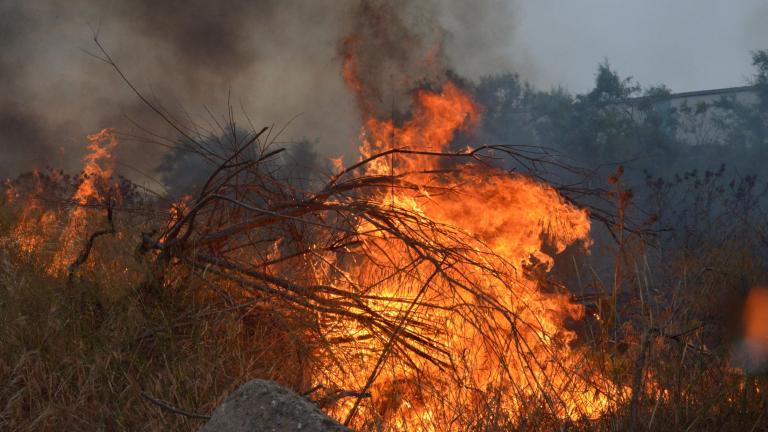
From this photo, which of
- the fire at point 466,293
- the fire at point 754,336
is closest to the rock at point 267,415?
the fire at point 466,293

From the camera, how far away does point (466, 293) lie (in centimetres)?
399

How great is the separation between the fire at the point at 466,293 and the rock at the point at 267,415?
944 millimetres

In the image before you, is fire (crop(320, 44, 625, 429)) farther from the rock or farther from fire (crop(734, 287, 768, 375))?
fire (crop(734, 287, 768, 375))

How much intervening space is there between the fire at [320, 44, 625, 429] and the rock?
3.10ft

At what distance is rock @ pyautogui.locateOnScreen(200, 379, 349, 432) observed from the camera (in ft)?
6.58

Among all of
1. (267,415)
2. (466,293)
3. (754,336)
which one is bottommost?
(267,415)

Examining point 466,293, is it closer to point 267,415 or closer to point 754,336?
point 267,415

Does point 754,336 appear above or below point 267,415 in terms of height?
above

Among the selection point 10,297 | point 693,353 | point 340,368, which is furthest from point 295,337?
point 693,353

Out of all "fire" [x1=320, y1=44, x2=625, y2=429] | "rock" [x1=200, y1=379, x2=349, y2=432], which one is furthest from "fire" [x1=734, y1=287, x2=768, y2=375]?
"rock" [x1=200, y1=379, x2=349, y2=432]

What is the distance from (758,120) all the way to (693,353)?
21.0 m

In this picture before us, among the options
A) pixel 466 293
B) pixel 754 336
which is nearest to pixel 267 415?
pixel 466 293

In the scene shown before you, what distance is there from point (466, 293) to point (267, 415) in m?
2.16

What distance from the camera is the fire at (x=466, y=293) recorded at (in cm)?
328
